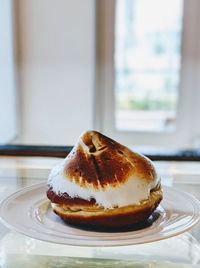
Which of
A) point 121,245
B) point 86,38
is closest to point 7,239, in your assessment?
point 121,245

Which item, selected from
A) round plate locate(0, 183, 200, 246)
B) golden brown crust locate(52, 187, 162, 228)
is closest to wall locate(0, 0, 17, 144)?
round plate locate(0, 183, 200, 246)

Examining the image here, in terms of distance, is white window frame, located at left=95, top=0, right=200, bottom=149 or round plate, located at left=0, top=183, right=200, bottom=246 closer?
round plate, located at left=0, top=183, right=200, bottom=246

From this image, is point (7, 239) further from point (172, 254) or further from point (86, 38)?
point (86, 38)

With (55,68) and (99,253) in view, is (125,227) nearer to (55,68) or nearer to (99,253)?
(99,253)

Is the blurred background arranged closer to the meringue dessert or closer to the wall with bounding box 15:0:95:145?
the wall with bounding box 15:0:95:145

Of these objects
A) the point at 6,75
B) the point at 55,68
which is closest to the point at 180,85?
the point at 55,68
